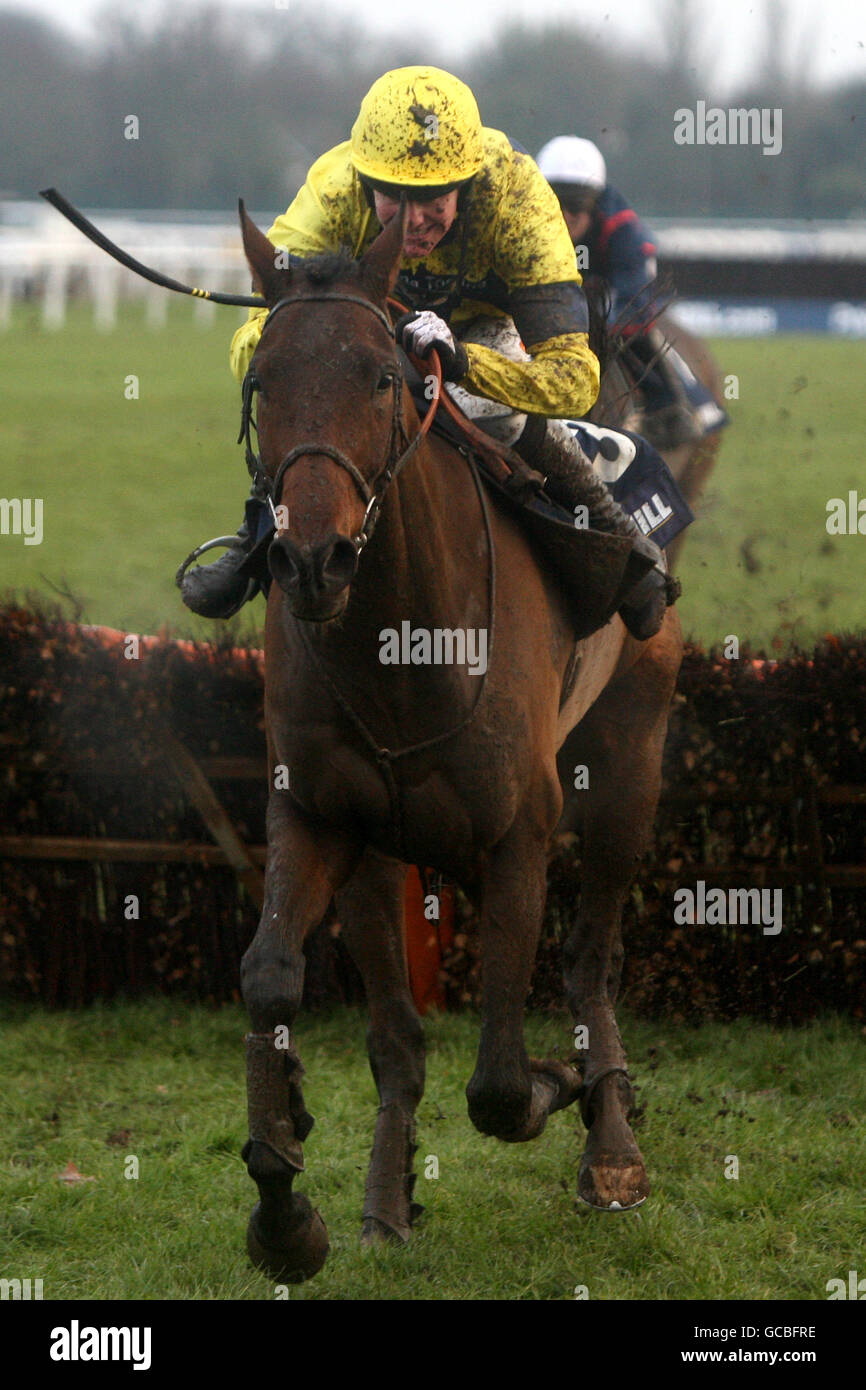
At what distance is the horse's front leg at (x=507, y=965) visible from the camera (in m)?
3.64

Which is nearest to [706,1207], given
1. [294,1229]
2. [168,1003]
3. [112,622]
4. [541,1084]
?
[541,1084]

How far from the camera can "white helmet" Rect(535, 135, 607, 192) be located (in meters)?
7.12

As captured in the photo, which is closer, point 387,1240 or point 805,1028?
point 387,1240

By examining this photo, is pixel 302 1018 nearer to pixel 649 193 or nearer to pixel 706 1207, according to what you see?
pixel 706 1207

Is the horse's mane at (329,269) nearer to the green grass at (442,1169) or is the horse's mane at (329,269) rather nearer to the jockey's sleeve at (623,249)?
the green grass at (442,1169)

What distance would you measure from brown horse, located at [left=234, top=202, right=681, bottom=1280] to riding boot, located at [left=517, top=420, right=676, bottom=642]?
21 centimetres

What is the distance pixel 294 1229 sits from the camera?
3.46m

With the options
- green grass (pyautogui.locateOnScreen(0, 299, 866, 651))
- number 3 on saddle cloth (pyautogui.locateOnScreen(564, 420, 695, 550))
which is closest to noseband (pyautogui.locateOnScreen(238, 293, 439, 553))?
number 3 on saddle cloth (pyautogui.locateOnScreen(564, 420, 695, 550))

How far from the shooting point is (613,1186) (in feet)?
14.0

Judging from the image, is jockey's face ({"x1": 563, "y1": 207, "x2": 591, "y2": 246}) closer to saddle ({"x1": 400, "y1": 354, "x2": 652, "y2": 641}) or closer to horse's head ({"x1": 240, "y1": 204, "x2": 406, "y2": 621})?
saddle ({"x1": 400, "y1": 354, "x2": 652, "y2": 641})

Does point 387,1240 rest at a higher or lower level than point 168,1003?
lower

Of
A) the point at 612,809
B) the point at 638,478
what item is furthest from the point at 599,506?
the point at 612,809

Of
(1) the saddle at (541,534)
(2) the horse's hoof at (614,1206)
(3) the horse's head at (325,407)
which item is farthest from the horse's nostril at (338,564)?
(2) the horse's hoof at (614,1206)

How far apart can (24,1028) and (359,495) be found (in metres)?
3.45
